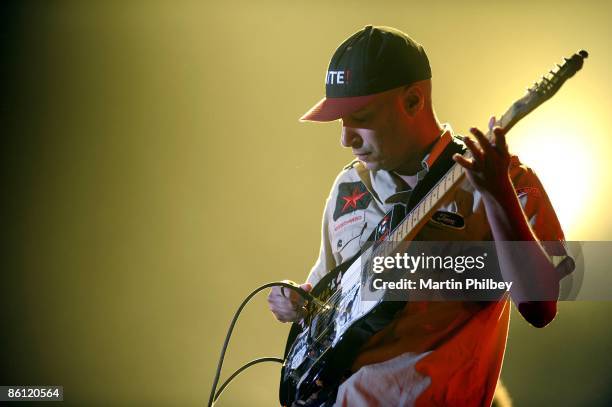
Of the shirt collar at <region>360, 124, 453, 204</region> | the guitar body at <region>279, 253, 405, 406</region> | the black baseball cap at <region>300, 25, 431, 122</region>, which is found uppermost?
the black baseball cap at <region>300, 25, 431, 122</region>

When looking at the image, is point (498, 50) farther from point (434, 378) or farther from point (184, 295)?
point (184, 295)

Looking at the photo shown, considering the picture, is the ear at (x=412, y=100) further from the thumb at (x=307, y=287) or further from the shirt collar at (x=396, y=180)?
the thumb at (x=307, y=287)

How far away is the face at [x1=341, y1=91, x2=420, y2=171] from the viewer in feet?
5.36

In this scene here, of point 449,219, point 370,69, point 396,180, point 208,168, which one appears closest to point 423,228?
point 449,219

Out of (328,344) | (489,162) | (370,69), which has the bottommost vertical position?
(328,344)

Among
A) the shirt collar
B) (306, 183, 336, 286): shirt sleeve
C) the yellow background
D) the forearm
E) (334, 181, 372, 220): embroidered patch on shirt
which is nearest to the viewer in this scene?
the forearm

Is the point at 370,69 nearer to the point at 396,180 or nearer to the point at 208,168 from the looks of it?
the point at 396,180

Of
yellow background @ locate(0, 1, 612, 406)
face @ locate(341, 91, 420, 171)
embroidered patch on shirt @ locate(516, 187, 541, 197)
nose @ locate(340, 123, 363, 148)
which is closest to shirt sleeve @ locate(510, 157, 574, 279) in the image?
embroidered patch on shirt @ locate(516, 187, 541, 197)

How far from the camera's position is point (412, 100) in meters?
1.63

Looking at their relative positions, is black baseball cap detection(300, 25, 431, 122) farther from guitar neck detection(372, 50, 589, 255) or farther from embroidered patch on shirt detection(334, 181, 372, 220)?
guitar neck detection(372, 50, 589, 255)

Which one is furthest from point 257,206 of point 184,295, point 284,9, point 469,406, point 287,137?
point 469,406

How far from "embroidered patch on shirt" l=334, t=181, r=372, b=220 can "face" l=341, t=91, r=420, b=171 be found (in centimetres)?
11

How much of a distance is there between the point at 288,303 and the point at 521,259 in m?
0.63

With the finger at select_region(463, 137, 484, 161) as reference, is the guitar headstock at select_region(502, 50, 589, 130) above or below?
above
